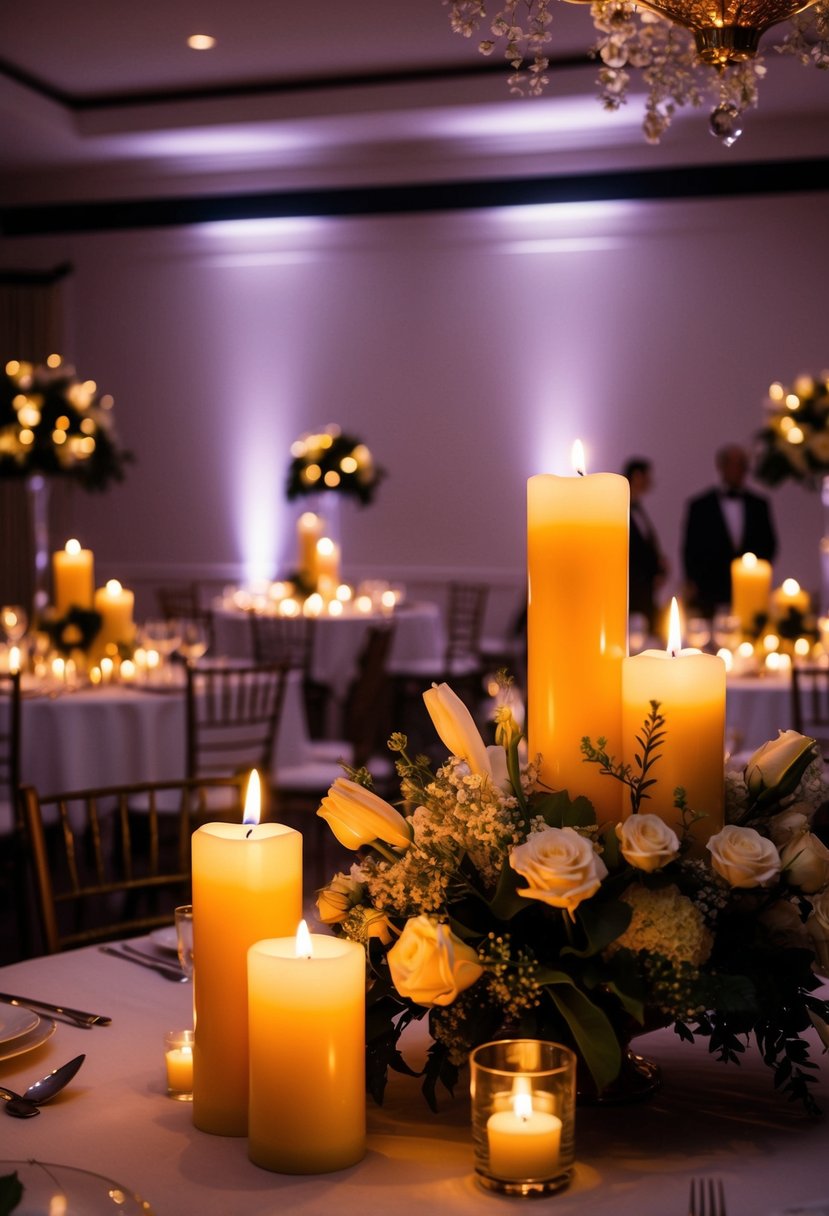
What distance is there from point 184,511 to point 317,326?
1.81m

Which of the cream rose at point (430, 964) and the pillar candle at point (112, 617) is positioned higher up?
the pillar candle at point (112, 617)

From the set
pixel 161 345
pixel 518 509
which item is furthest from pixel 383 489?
pixel 161 345

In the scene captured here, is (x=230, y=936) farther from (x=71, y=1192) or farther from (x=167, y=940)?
(x=167, y=940)

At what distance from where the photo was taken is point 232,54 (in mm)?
8625

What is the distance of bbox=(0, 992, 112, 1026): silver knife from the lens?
1.59 meters

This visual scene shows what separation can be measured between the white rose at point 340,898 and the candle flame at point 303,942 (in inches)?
6.5

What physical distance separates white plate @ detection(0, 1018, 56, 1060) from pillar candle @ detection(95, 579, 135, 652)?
12.7 ft

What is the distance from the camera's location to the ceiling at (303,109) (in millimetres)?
8078

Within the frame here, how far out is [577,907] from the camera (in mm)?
1208

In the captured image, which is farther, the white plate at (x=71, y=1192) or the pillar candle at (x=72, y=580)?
the pillar candle at (x=72, y=580)

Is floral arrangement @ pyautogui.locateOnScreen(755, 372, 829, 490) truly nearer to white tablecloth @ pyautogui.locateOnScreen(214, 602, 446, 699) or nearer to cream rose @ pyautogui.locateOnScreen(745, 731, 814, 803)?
white tablecloth @ pyautogui.locateOnScreen(214, 602, 446, 699)

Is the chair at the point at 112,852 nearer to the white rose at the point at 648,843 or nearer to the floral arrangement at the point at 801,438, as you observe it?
the white rose at the point at 648,843

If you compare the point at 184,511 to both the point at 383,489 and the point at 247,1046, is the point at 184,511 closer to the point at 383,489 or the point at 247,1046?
the point at 383,489

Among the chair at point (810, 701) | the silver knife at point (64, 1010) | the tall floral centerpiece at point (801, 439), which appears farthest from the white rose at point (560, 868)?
the tall floral centerpiece at point (801, 439)
